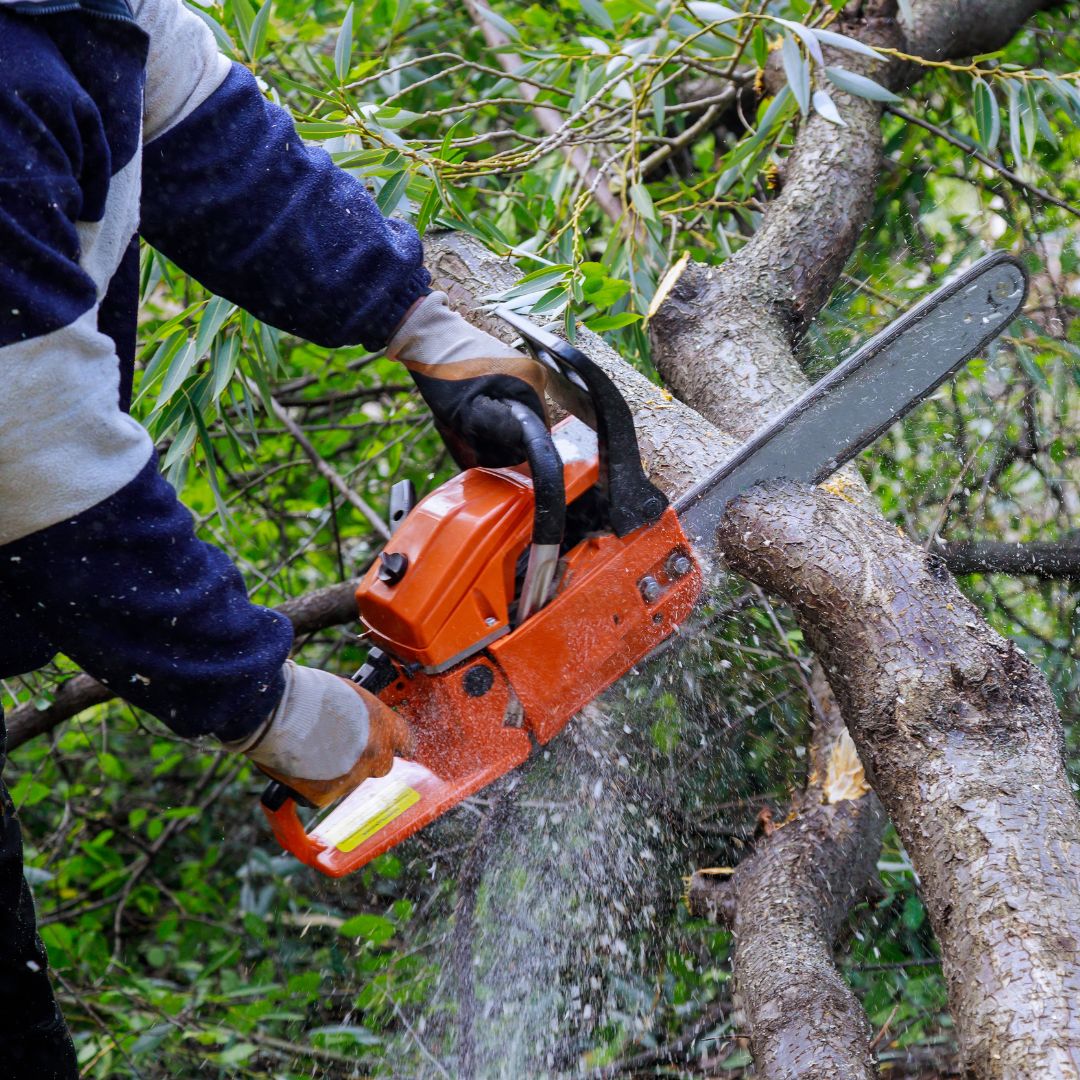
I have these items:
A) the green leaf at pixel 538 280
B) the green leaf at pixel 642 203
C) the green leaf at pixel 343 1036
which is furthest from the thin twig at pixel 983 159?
the green leaf at pixel 343 1036

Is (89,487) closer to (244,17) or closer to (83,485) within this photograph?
(83,485)

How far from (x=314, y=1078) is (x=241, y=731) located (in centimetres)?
156

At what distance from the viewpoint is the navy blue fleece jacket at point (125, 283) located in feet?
4.01

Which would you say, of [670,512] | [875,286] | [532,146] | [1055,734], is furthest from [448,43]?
[1055,734]

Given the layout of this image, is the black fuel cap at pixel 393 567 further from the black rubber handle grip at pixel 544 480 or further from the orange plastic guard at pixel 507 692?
the black rubber handle grip at pixel 544 480

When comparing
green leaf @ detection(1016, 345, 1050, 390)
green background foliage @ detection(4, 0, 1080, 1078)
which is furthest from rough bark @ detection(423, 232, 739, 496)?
green leaf @ detection(1016, 345, 1050, 390)

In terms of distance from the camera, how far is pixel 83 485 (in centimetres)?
128

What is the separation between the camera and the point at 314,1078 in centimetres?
269

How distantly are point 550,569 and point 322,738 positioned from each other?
45 centimetres

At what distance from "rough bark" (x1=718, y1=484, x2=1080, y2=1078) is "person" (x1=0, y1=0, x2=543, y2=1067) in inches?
20.8

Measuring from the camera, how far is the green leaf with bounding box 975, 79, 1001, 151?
247 cm

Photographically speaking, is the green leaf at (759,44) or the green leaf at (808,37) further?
the green leaf at (759,44)

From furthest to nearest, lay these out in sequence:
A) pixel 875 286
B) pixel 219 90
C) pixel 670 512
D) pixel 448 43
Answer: pixel 448 43 < pixel 875 286 < pixel 670 512 < pixel 219 90

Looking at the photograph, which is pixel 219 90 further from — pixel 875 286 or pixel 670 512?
pixel 875 286
